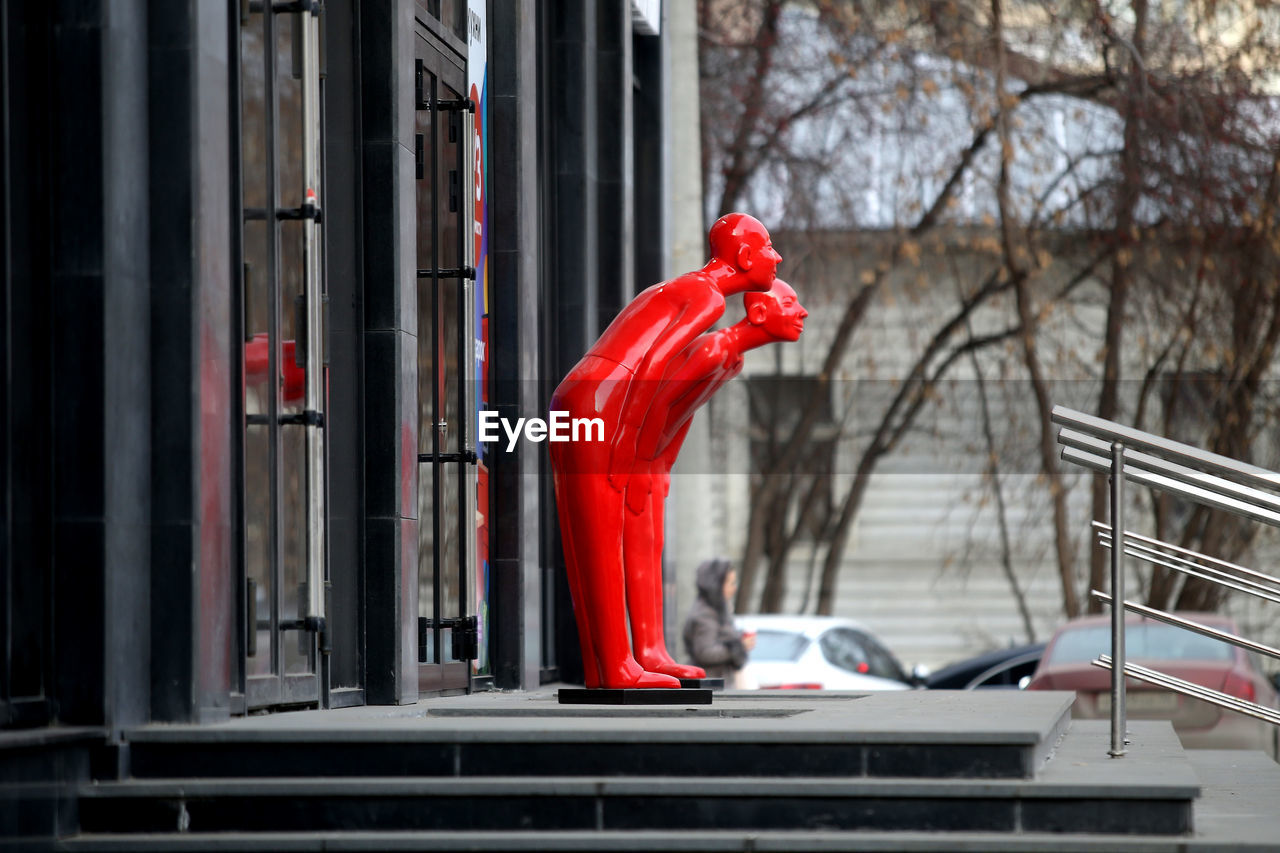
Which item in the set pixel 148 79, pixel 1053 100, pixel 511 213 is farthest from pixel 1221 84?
pixel 148 79

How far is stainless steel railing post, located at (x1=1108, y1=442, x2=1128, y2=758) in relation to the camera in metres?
7.31

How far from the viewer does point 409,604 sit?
923 centimetres

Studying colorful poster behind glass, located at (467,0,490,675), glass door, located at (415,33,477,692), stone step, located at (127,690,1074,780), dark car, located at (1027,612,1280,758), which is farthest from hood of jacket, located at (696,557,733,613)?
stone step, located at (127,690,1074,780)

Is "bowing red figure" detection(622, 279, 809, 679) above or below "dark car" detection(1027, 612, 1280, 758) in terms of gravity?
above

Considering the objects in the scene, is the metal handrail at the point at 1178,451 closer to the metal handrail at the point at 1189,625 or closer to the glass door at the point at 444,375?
the metal handrail at the point at 1189,625

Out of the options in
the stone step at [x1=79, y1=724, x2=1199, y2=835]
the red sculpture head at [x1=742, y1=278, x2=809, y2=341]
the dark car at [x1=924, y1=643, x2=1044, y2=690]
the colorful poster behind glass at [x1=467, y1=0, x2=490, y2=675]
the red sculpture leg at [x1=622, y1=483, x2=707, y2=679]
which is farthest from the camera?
the dark car at [x1=924, y1=643, x2=1044, y2=690]

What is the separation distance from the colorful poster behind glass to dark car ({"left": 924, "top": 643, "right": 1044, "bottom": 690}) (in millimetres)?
8237

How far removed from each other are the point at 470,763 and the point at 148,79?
104 inches

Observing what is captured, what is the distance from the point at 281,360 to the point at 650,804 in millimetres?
2726

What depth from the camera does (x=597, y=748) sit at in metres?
6.53

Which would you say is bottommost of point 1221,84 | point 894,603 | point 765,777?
point 894,603

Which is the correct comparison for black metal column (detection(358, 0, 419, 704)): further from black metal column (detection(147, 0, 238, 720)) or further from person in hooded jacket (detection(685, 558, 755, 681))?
person in hooded jacket (detection(685, 558, 755, 681))

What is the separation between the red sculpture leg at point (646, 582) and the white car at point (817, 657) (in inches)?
317

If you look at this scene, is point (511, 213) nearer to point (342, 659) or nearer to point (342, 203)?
point (342, 203)
